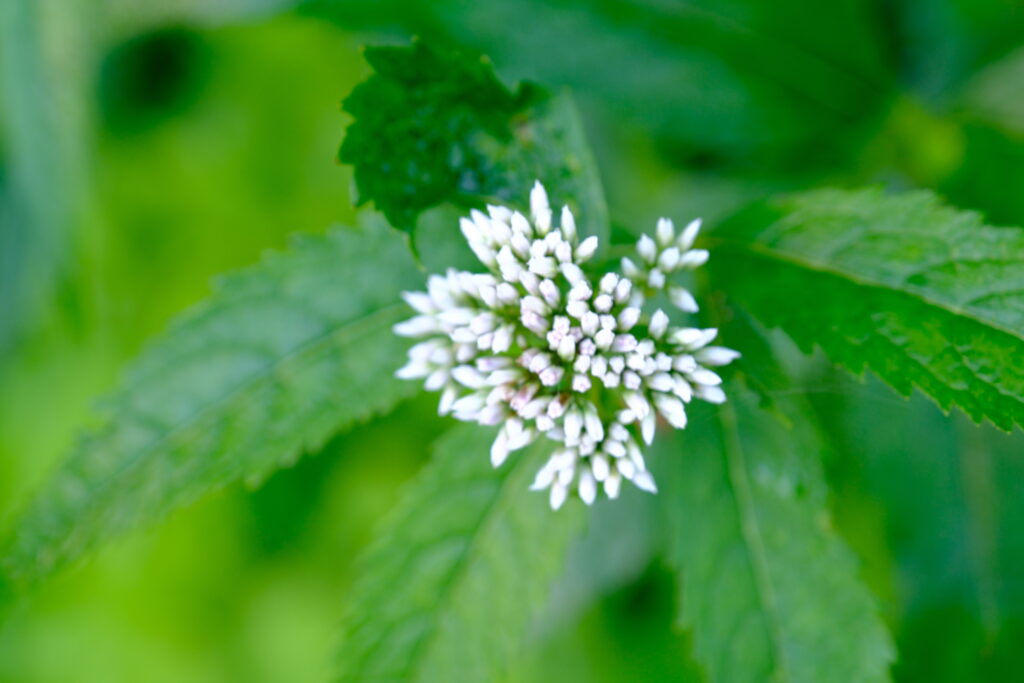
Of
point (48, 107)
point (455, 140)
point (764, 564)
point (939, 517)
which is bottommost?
point (939, 517)

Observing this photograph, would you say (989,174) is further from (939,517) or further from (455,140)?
(455,140)

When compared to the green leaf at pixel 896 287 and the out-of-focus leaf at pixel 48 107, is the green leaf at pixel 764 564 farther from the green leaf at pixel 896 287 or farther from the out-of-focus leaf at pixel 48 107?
the out-of-focus leaf at pixel 48 107

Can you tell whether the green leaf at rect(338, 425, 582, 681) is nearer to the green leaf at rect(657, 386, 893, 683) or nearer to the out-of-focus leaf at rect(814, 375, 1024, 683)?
the green leaf at rect(657, 386, 893, 683)

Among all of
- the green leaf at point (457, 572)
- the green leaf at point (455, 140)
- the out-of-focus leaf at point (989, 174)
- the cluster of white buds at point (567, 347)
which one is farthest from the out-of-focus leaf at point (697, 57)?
the green leaf at point (457, 572)

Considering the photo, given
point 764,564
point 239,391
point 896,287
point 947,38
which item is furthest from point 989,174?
point 239,391

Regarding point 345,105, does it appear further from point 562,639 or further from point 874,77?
point 562,639

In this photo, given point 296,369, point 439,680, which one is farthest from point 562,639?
point 296,369
